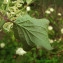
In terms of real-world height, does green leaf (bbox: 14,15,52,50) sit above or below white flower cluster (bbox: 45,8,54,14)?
above

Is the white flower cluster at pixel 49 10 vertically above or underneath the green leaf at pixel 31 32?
underneath

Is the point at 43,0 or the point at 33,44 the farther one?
the point at 43,0

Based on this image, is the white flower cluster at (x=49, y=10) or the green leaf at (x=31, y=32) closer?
the green leaf at (x=31, y=32)

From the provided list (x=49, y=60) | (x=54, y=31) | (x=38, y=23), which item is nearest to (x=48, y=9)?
(x=54, y=31)

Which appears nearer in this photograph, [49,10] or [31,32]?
[31,32]

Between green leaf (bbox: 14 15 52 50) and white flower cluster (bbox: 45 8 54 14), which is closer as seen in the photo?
green leaf (bbox: 14 15 52 50)

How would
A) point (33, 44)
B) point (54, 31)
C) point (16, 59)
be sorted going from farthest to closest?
1. point (54, 31)
2. point (16, 59)
3. point (33, 44)

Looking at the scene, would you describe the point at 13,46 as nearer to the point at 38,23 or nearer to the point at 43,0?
the point at 43,0

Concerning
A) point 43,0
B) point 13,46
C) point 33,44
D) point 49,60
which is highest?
point 33,44

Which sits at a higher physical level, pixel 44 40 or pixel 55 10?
pixel 44 40

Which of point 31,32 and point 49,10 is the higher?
point 31,32

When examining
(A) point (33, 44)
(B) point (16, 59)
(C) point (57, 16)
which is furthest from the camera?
(C) point (57, 16)
